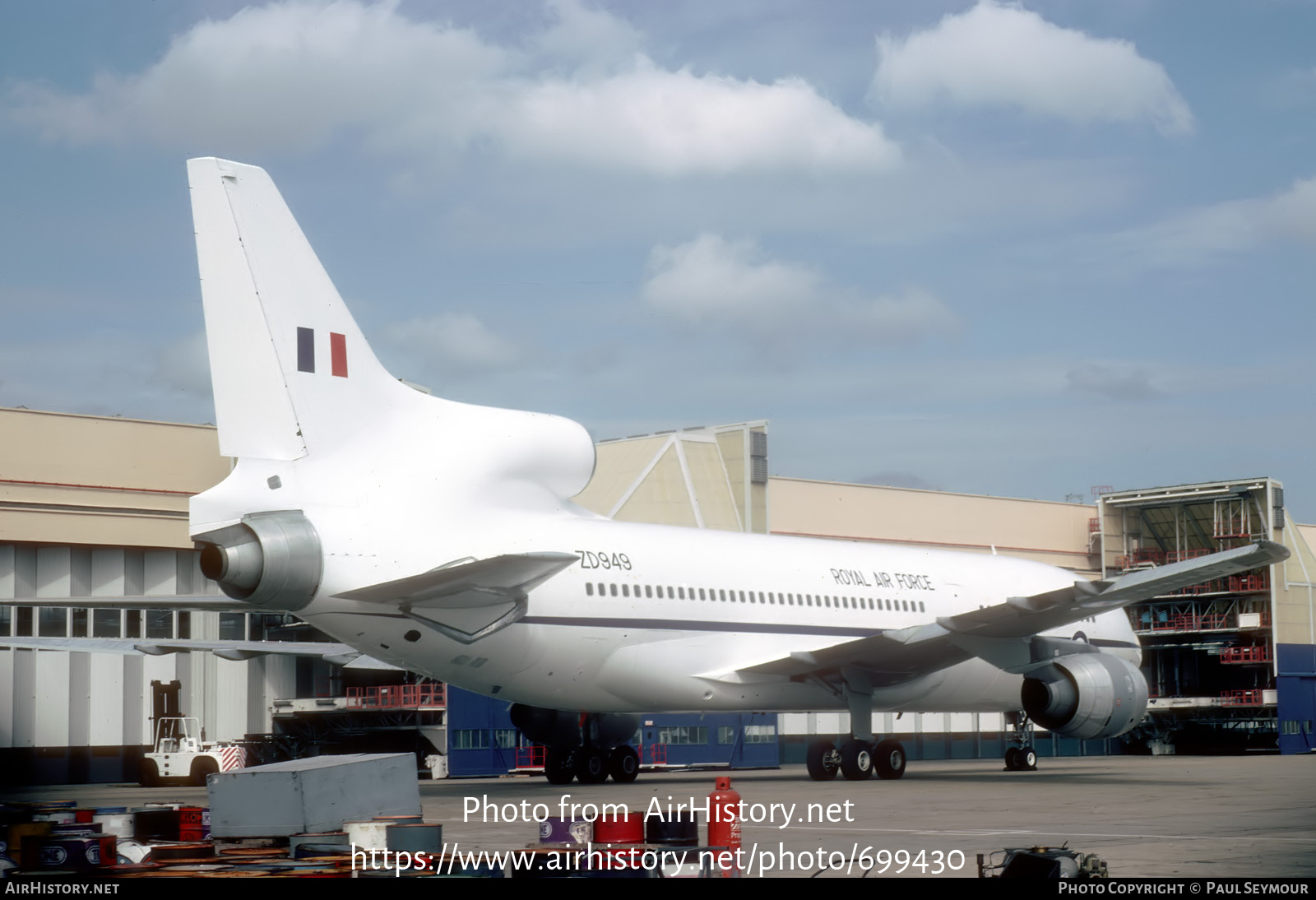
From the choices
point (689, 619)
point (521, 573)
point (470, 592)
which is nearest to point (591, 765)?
point (689, 619)

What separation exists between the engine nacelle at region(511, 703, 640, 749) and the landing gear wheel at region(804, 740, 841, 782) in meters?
3.21

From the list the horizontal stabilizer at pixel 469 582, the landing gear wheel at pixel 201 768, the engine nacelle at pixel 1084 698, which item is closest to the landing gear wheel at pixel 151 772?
the landing gear wheel at pixel 201 768

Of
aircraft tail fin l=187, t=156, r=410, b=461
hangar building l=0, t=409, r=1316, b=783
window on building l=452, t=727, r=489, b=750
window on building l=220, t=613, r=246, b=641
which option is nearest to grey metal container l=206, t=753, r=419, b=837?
aircraft tail fin l=187, t=156, r=410, b=461

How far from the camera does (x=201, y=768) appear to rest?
33.6m

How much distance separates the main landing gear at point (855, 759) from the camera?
81.6 ft

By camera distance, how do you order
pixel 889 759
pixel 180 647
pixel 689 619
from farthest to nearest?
pixel 180 647
pixel 889 759
pixel 689 619

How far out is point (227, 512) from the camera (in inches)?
674

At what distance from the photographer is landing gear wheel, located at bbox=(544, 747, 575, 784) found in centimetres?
2450

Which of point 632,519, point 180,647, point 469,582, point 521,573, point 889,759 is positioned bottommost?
point 889,759

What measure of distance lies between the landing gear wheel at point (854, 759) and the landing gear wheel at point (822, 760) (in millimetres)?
410

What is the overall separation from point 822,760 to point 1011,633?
3992mm

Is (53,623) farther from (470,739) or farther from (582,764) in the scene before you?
(582,764)

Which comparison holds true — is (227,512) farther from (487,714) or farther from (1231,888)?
(487,714)

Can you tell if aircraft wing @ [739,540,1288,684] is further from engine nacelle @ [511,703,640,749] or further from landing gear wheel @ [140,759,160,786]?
landing gear wheel @ [140,759,160,786]
